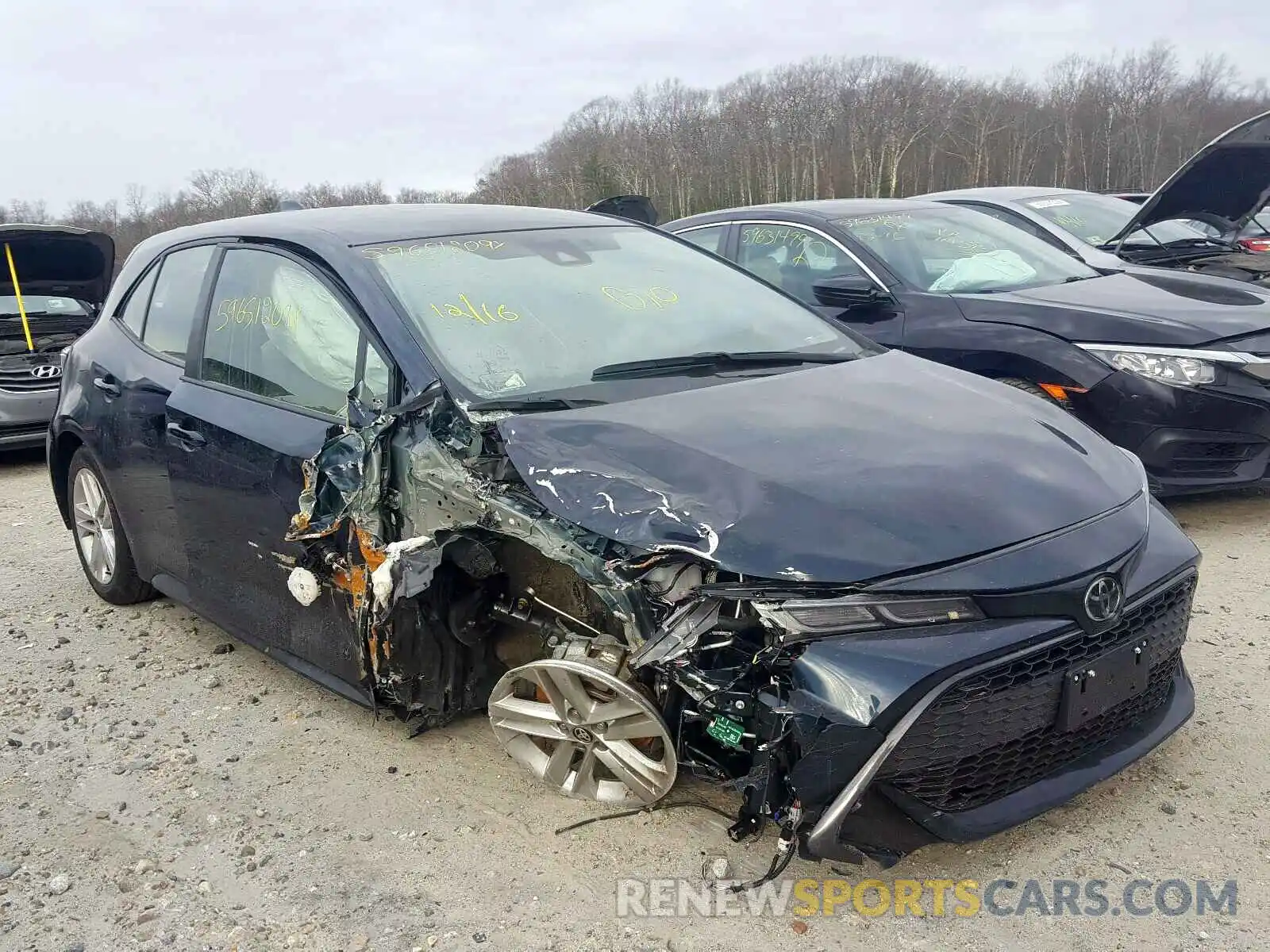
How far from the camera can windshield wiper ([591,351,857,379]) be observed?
9.89 feet

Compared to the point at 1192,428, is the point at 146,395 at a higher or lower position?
higher

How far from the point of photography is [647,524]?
2328 mm

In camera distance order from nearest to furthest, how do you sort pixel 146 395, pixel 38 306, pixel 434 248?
pixel 434 248 < pixel 146 395 < pixel 38 306

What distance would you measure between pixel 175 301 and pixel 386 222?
105 cm

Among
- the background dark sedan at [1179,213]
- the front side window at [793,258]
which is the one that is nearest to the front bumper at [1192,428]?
the front side window at [793,258]

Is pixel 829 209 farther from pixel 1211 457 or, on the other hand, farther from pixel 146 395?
pixel 146 395

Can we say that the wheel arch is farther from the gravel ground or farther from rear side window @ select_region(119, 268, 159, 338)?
the gravel ground

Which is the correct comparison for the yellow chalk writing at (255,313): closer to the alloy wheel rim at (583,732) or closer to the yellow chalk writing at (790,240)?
the alloy wheel rim at (583,732)

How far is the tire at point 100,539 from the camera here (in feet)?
14.4

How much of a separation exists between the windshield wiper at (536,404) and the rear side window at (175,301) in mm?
1695

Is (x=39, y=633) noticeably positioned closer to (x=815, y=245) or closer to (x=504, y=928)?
(x=504, y=928)

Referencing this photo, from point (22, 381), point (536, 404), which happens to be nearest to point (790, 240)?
point (536, 404)

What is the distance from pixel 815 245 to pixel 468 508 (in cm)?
369

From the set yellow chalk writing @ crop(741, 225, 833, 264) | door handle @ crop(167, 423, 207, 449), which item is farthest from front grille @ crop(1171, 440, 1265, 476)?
door handle @ crop(167, 423, 207, 449)
